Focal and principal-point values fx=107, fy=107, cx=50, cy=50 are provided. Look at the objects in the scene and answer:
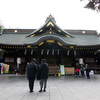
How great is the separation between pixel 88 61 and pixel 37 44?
33.6 feet

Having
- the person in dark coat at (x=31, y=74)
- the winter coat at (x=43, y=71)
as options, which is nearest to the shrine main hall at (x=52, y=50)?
the winter coat at (x=43, y=71)

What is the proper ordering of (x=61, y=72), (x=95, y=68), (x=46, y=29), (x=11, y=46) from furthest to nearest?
(x=46, y=29) → (x=95, y=68) → (x=11, y=46) → (x=61, y=72)

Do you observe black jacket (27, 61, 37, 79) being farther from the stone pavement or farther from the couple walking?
the stone pavement

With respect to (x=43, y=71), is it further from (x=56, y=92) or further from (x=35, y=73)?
(x=56, y=92)

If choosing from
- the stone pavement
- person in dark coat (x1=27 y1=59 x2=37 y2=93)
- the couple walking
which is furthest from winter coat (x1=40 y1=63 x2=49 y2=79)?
the stone pavement

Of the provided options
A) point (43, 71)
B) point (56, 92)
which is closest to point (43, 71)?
point (43, 71)

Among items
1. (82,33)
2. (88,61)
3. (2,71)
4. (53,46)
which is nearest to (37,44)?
(53,46)

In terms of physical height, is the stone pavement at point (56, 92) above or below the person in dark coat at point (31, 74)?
below

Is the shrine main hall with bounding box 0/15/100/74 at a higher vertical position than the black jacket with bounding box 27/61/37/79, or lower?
higher

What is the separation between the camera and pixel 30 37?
2116 centimetres

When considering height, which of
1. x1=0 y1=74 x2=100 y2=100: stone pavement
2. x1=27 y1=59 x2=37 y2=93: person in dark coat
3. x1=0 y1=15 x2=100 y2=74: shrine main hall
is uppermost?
x1=0 y1=15 x2=100 y2=74: shrine main hall

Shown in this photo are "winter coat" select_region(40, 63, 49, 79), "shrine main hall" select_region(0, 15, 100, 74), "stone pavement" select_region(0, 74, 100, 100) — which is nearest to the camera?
"stone pavement" select_region(0, 74, 100, 100)

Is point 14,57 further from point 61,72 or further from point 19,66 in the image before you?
point 61,72

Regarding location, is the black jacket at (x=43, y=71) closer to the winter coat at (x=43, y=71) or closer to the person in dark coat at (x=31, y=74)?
the winter coat at (x=43, y=71)
